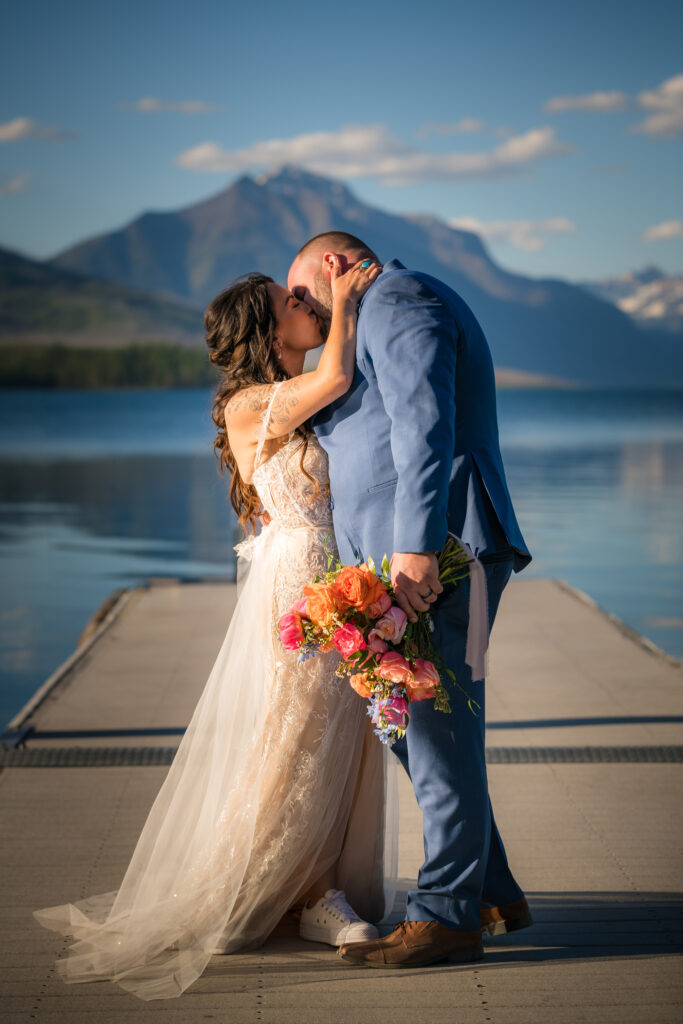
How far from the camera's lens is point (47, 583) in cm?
1176

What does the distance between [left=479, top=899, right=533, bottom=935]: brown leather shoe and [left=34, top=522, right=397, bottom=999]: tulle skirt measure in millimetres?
301

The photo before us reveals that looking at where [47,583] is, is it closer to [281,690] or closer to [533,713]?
[533,713]

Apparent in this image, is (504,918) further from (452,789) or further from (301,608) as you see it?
(301,608)

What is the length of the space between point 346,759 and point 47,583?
9001 millimetres

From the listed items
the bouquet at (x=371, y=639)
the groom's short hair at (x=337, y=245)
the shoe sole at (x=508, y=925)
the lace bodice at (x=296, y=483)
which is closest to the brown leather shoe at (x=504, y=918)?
the shoe sole at (x=508, y=925)

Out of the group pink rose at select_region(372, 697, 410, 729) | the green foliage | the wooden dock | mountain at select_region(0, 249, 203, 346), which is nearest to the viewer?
pink rose at select_region(372, 697, 410, 729)

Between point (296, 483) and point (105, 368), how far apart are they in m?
121

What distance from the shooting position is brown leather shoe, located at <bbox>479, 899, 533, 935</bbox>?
316 cm

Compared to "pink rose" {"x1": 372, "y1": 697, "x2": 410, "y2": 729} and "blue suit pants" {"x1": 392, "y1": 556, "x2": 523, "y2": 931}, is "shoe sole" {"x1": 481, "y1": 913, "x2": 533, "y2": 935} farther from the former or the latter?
"pink rose" {"x1": 372, "y1": 697, "x2": 410, "y2": 729}

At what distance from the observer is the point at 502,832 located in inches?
163

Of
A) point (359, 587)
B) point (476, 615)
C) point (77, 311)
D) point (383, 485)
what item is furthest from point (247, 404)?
point (77, 311)

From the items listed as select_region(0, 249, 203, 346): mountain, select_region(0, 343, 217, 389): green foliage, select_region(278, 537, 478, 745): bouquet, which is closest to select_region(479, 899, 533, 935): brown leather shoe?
select_region(278, 537, 478, 745): bouquet

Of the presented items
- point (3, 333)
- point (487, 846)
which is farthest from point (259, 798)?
point (3, 333)

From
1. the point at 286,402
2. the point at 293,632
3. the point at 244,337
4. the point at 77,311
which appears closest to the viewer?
the point at 293,632
